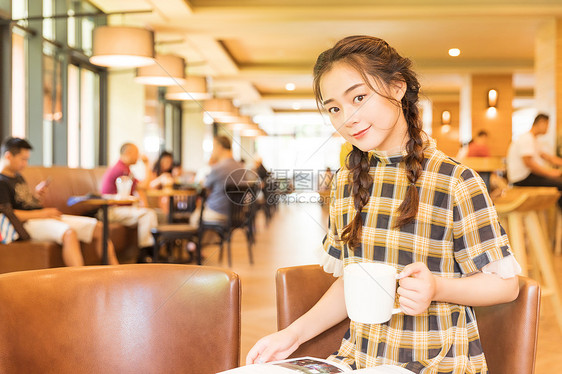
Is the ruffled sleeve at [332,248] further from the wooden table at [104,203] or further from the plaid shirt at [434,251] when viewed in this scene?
the wooden table at [104,203]

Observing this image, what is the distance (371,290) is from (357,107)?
295 mm

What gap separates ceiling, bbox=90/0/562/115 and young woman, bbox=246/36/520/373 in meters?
4.57

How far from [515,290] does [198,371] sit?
551 millimetres

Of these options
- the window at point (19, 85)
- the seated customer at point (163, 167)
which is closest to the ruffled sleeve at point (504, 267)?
the window at point (19, 85)

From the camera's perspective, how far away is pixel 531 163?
5.42 meters

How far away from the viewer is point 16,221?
3.44 meters

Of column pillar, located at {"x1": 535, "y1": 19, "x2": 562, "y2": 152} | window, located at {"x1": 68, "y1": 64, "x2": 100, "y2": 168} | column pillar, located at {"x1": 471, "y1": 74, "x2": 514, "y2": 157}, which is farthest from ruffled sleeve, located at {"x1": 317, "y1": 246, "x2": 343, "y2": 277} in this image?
column pillar, located at {"x1": 471, "y1": 74, "x2": 514, "y2": 157}

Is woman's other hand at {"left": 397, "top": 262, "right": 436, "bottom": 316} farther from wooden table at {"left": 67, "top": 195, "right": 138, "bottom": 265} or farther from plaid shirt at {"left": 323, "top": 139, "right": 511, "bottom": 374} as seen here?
wooden table at {"left": 67, "top": 195, "right": 138, "bottom": 265}

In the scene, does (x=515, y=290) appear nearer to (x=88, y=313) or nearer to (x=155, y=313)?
(x=155, y=313)

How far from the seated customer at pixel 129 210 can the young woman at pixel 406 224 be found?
4292mm

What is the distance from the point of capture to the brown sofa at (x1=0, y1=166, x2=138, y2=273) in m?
3.50

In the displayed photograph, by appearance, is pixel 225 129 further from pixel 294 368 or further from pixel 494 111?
pixel 494 111

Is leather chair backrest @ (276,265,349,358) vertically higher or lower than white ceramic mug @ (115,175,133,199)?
lower

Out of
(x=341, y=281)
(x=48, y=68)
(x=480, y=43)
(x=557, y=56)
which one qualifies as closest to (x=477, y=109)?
(x=480, y=43)
